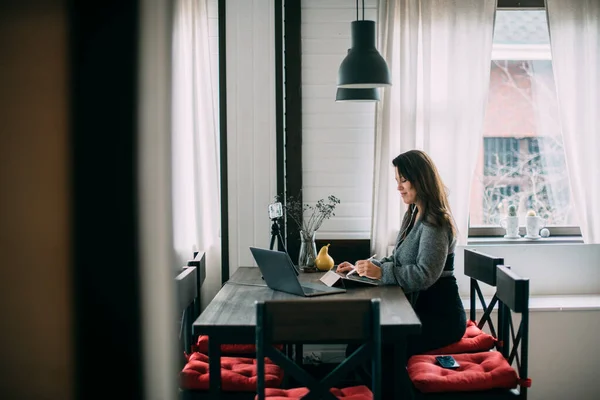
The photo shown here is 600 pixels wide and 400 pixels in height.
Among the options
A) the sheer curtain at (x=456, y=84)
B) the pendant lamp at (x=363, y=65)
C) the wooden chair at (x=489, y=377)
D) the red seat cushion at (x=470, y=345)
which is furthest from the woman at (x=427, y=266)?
the sheer curtain at (x=456, y=84)

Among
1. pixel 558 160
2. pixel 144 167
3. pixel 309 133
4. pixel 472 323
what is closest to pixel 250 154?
pixel 309 133

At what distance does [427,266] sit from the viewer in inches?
111

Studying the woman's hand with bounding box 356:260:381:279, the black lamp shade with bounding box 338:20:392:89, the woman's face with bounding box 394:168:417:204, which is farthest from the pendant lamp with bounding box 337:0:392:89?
the woman's hand with bounding box 356:260:381:279

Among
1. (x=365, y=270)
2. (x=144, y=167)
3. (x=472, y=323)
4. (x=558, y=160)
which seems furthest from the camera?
(x=558, y=160)

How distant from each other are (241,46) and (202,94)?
36 centimetres

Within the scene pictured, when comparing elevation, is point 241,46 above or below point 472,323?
above

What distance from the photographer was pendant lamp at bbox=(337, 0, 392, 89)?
2.84 metres

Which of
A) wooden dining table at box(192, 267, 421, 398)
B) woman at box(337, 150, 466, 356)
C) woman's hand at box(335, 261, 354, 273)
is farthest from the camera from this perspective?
woman's hand at box(335, 261, 354, 273)

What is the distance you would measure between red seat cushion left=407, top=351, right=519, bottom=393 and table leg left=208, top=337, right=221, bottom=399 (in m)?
0.71

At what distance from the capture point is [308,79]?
399 centimetres

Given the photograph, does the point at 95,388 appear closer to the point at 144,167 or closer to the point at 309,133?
the point at 144,167

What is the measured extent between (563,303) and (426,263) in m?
1.51

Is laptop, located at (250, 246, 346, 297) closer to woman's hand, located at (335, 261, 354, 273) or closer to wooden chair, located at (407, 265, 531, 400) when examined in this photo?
woman's hand, located at (335, 261, 354, 273)

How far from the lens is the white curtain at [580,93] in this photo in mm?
3932
